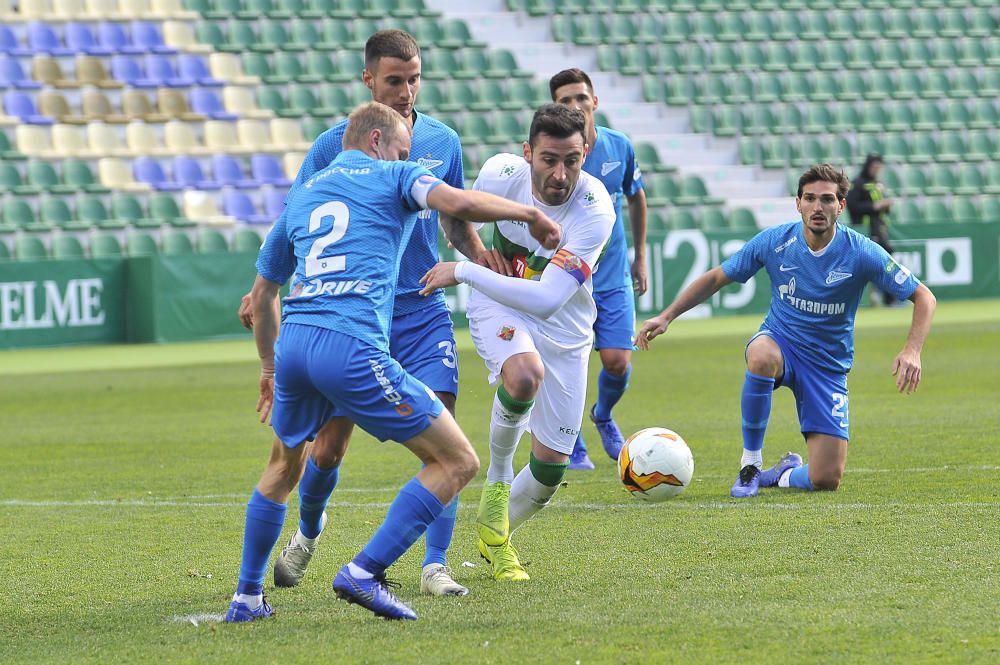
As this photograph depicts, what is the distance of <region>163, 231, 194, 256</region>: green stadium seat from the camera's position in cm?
2098

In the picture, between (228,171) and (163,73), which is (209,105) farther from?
(228,171)

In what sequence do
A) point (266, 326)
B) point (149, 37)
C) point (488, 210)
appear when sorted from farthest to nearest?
point (149, 37), point (266, 326), point (488, 210)

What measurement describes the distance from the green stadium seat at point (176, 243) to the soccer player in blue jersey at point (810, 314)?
14.3m

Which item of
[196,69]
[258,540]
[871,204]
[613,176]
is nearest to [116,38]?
[196,69]

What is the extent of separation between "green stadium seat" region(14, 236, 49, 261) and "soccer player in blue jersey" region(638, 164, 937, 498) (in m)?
14.3

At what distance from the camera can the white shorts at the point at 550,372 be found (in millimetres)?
6094

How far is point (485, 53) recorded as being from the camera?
85.8 feet

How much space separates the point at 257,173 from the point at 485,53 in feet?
17.6

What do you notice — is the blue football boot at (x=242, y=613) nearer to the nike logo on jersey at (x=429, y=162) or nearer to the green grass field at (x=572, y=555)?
the green grass field at (x=572, y=555)

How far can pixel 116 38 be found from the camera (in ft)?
77.7

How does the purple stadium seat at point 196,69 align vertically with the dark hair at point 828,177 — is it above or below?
above

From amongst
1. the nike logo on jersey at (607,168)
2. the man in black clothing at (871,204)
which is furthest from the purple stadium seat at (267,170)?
the nike logo on jersey at (607,168)

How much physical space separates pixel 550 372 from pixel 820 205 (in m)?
2.30

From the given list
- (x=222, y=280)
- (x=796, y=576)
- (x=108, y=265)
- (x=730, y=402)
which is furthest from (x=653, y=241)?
(x=796, y=576)
